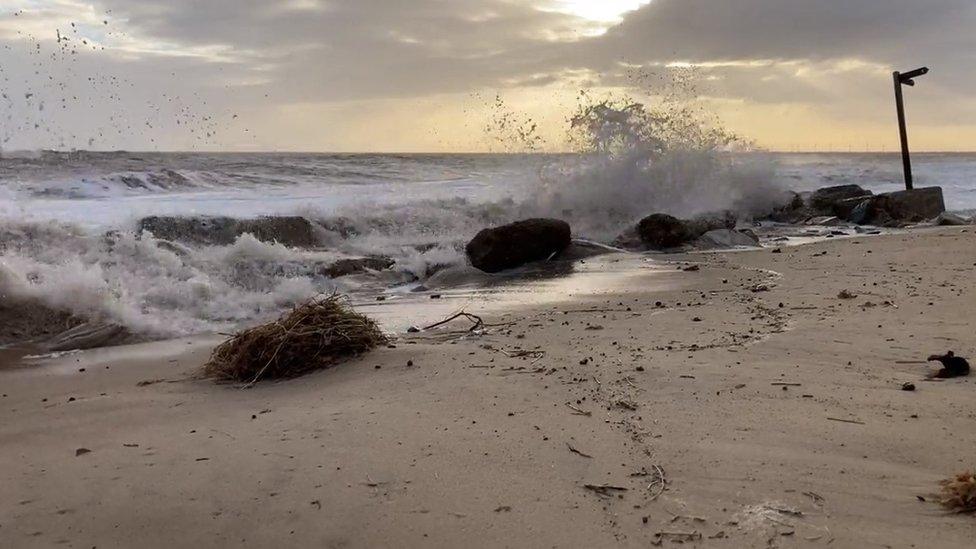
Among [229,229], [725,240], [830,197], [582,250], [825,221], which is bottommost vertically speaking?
[825,221]

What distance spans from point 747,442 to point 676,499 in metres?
0.52

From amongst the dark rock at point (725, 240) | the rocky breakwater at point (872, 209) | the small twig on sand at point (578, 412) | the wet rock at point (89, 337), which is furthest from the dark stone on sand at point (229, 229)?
the rocky breakwater at point (872, 209)

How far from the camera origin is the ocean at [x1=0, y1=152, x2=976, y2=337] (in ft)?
19.6

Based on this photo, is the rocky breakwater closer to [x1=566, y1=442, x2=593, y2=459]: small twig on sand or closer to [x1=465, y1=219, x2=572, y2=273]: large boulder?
[x1=465, y1=219, x2=572, y2=273]: large boulder

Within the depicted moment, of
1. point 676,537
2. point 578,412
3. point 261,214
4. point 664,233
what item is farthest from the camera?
point 261,214

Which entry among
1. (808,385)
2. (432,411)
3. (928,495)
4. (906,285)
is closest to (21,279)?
(432,411)

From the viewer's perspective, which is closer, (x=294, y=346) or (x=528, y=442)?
(x=528, y=442)

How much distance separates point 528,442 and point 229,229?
907 centimetres

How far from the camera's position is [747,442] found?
253 centimetres

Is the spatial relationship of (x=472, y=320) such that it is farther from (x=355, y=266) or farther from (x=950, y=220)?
(x=950, y=220)

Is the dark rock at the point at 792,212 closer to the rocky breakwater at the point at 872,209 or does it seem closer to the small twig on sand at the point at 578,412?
the rocky breakwater at the point at 872,209

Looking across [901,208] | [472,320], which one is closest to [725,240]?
[901,208]

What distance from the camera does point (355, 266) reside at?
28.8 ft

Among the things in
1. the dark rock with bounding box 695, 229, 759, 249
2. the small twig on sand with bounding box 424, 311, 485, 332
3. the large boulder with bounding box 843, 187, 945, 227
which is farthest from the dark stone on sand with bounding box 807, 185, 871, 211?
the small twig on sand with bounding box 424, 311, 485, 332
